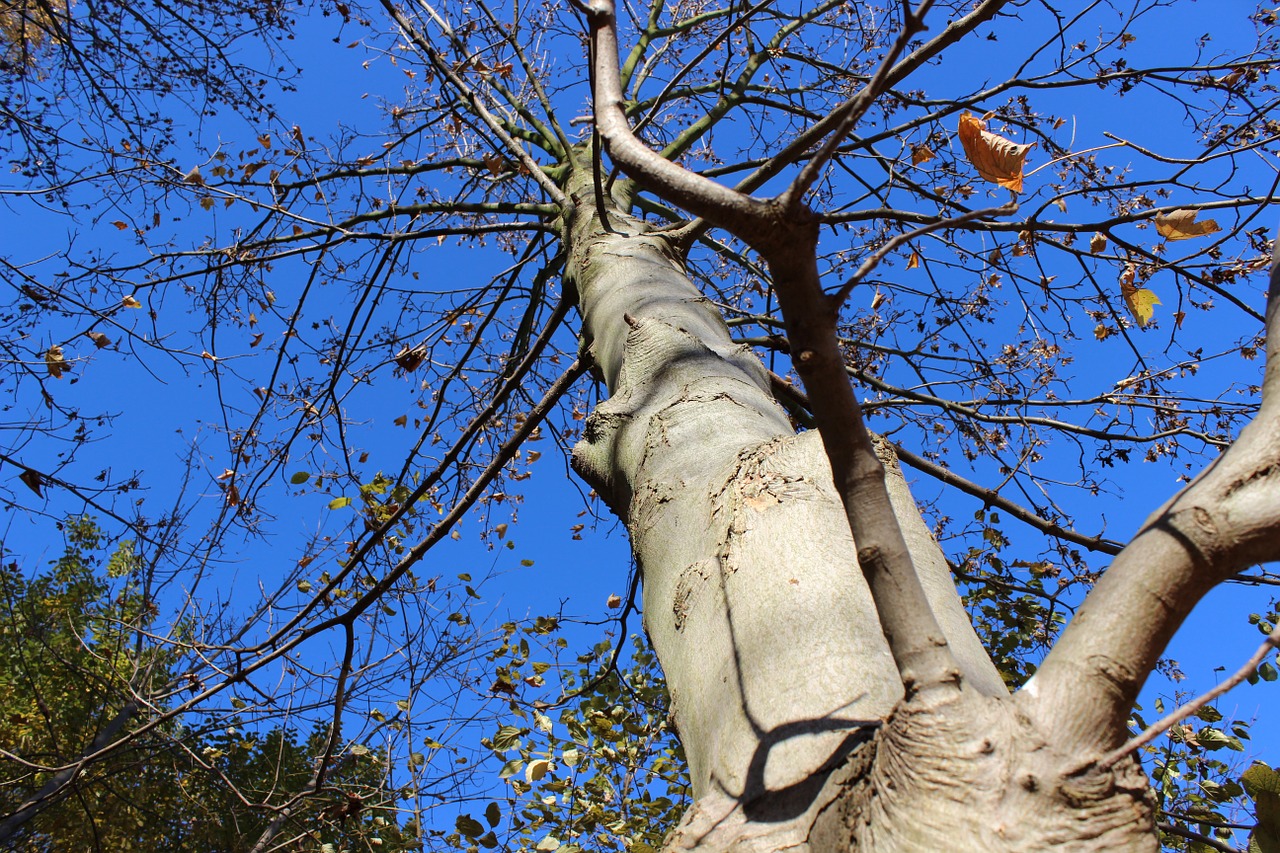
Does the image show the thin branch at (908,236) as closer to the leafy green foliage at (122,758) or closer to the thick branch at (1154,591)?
the thick branch at (1154,591)

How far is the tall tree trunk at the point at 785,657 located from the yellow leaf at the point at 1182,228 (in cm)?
89

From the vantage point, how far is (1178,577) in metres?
0.66

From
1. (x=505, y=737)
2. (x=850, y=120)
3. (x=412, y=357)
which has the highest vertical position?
(x=412, y=357)

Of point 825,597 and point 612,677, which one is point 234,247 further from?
point 825,597

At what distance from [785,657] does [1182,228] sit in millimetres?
1518

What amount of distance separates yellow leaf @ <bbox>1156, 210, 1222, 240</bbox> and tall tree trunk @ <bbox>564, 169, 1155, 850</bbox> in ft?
2.92

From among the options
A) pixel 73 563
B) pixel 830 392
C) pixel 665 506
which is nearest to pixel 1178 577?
pixel 830 392

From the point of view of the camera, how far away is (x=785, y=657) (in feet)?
3.14

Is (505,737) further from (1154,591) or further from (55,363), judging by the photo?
(1154,591)

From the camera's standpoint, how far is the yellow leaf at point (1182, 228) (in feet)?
5.09

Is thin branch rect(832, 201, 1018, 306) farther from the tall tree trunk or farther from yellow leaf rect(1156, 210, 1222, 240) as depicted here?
yellow leaf rect(1156, 210, 1222, 240)

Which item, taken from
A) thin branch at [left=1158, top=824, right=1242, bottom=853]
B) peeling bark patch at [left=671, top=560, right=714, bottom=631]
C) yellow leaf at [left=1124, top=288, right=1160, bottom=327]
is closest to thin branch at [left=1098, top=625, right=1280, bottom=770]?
thin branch at [left=1158, top=824, right=1242, bottom=853]

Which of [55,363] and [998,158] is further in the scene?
[55,363]

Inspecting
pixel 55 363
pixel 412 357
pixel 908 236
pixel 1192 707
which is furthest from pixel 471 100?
pixel 1192 707
